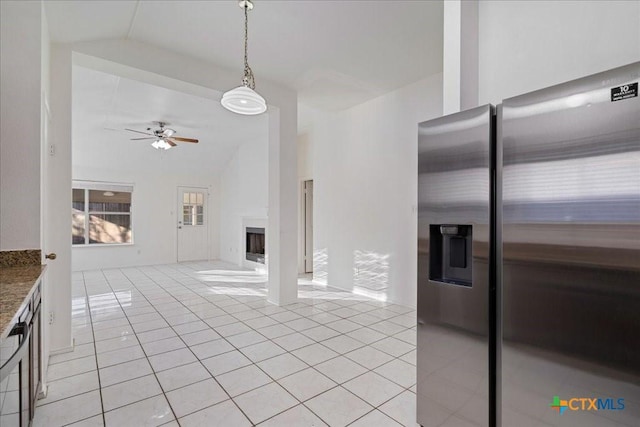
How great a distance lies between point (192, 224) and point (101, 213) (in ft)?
6.73

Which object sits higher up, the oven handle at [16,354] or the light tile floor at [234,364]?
the oven handle at [16,354]

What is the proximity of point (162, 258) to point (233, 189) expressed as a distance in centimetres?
250

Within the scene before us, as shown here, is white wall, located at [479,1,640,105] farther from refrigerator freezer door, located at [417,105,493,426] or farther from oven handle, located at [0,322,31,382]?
oven handle, located at [0,322,31,382]

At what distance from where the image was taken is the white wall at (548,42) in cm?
144

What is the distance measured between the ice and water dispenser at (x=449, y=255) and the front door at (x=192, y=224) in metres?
7.85

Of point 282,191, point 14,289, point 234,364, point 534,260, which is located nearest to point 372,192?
point 282,191

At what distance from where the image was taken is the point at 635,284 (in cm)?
103

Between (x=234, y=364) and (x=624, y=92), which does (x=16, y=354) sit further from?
(x=624, y=92)

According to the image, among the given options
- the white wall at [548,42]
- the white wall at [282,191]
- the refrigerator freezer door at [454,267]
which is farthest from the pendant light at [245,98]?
the white wall at [548,42]

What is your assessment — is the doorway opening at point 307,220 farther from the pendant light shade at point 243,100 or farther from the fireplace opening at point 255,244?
the pendant light shade at point 243,100

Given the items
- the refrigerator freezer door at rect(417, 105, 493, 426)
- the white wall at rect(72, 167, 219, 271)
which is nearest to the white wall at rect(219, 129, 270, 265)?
the white wall at rect(72, 167, 219, 271)

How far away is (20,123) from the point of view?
191 cm

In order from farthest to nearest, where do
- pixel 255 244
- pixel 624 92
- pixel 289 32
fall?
pixel 255 244
pixel 289 32
pixel 624 92

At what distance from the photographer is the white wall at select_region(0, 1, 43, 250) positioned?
1.87 meters
